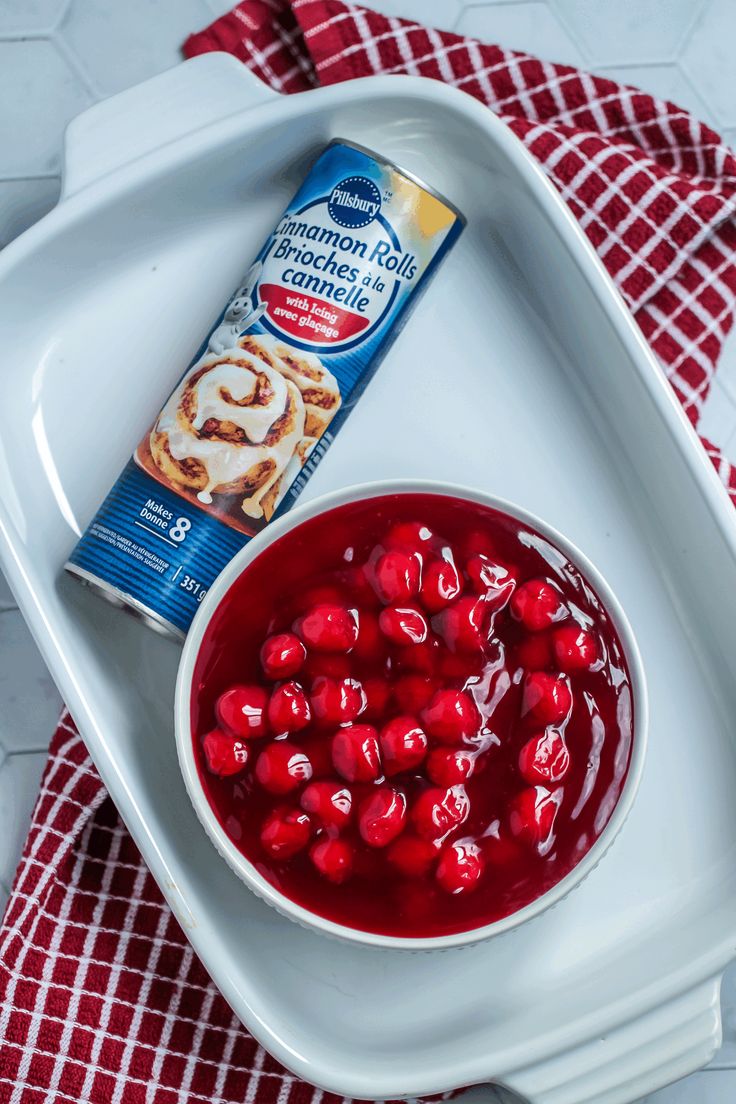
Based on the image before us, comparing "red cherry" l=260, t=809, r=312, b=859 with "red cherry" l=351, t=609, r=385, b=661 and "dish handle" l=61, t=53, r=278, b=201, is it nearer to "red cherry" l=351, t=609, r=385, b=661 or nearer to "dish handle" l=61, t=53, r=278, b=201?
"red cherry" l=351, t=609, r=385, b=661

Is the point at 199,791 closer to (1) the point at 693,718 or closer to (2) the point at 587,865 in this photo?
(2) the point at 587,865

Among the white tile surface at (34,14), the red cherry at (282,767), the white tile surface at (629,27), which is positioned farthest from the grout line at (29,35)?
the red cherry at (282,767)

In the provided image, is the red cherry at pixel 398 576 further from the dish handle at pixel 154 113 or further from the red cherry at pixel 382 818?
the dish handle at pixel 154 113

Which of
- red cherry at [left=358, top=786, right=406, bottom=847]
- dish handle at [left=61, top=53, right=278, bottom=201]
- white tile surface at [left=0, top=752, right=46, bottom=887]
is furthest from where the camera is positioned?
white tile surface at [left=0, top=752, right=46, bottom=887]

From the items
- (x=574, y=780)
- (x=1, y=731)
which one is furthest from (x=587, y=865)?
(x=1, y=731)

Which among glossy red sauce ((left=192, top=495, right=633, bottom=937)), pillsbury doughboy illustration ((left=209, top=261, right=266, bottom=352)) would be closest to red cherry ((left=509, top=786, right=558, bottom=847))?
glossy red sauce ((left=192, top=495, right=633, bottom=937))

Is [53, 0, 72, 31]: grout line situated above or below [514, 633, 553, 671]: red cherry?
above

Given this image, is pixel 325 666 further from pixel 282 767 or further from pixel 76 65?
pixel 76 65
